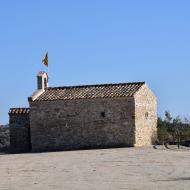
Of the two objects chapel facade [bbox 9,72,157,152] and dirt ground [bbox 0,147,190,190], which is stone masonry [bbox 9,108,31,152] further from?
dirt ground [bbox 0,147,190,190]

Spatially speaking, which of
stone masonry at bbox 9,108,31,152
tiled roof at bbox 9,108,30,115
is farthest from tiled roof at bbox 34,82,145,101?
stone masonry at bbox 9,108,31,152

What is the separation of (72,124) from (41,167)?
14.8 meters

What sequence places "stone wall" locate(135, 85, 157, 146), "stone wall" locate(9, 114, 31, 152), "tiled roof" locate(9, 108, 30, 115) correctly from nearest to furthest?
"stone wall" locate(135, 85, 157, 146), "stone wall" locate(9, 114, 31, 152), "tiled roof" locate(9, 108, 30, 115)

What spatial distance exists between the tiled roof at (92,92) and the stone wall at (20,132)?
2239 millimetres

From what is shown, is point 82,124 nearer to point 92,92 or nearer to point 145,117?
point 92,92

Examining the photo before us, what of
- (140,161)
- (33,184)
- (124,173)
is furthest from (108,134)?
(33,184)

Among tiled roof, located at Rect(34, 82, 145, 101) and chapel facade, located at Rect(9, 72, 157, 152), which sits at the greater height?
tiled roof, located at Rect(34, 82, 145, 101)

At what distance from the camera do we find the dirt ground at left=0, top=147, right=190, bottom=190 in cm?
1741

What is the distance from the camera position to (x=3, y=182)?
1955 cm

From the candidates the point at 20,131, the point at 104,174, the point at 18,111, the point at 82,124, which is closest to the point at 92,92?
the point at 82,124

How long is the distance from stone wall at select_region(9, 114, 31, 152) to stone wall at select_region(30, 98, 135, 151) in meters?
1.19

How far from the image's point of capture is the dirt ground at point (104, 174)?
17406mm

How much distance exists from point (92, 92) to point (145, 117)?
4.08 metres

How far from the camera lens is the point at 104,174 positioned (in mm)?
20984
